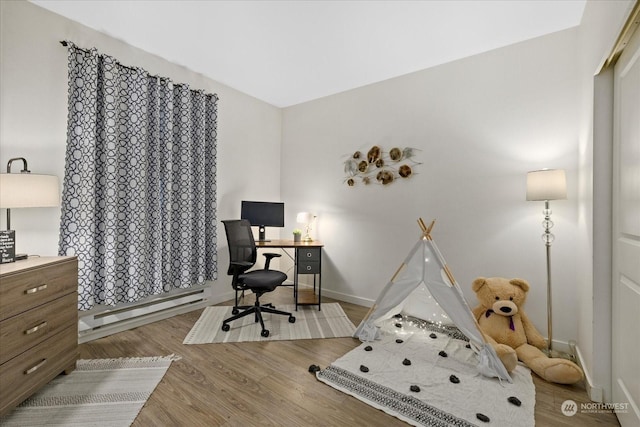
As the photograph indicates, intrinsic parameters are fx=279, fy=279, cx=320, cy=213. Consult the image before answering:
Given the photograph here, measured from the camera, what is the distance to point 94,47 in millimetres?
2473

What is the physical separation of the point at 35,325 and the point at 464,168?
3678 mm

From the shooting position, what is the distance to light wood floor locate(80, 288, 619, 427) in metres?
1.64

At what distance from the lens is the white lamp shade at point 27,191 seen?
180cm

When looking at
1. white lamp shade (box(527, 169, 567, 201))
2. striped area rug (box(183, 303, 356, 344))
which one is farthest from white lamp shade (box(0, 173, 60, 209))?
white lamp shade (box(527, 169, 567, 201))

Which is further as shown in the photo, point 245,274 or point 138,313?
point 245,274

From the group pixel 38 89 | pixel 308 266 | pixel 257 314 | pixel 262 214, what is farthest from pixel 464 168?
pixel 38 89

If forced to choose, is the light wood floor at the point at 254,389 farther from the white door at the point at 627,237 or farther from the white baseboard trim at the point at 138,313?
the white door at the point at 627,237

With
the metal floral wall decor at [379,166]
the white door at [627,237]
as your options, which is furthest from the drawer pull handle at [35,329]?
the white door at [627,237]

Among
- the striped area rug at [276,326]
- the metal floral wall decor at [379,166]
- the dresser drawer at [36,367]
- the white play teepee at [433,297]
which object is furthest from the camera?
the metal floral wall decor at [379,166]

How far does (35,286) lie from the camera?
1.74 m

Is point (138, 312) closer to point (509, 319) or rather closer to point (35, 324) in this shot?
point (35, 324)

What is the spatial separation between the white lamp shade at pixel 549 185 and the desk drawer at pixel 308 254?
2.25 meters

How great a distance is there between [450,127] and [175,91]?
304 cm

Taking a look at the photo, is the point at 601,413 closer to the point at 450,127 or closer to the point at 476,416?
the point at 476,416
